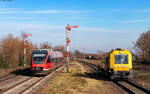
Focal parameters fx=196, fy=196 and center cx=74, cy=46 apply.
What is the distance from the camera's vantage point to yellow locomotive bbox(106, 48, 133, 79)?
1842cm

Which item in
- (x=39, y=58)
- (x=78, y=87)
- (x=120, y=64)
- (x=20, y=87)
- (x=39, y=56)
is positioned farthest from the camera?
(x=39, y=56)

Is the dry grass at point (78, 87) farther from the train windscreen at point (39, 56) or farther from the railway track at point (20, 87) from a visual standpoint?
the train windscreen at point (39, 56)

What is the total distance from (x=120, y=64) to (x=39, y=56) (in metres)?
9.34

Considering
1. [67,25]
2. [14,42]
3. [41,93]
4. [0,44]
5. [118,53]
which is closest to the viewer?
[41,93]

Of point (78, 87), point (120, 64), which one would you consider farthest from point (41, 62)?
point (120, 64)

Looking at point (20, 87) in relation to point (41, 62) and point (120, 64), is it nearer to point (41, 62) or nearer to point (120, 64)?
point (41, 62)

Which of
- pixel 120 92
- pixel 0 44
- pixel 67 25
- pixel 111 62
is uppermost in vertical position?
pixel 67 25

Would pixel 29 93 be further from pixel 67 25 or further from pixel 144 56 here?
pixel 144 56

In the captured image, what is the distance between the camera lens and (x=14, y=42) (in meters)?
36.2

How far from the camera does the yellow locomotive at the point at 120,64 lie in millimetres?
18422

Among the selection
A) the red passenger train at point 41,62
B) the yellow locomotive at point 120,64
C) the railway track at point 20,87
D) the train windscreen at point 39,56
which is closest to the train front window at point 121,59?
the yellow locomotive at point 120,64

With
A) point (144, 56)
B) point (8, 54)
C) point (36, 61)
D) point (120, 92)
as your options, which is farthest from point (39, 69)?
point (144, 56)

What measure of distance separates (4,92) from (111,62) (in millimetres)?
10440

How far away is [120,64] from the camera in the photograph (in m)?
18.8
